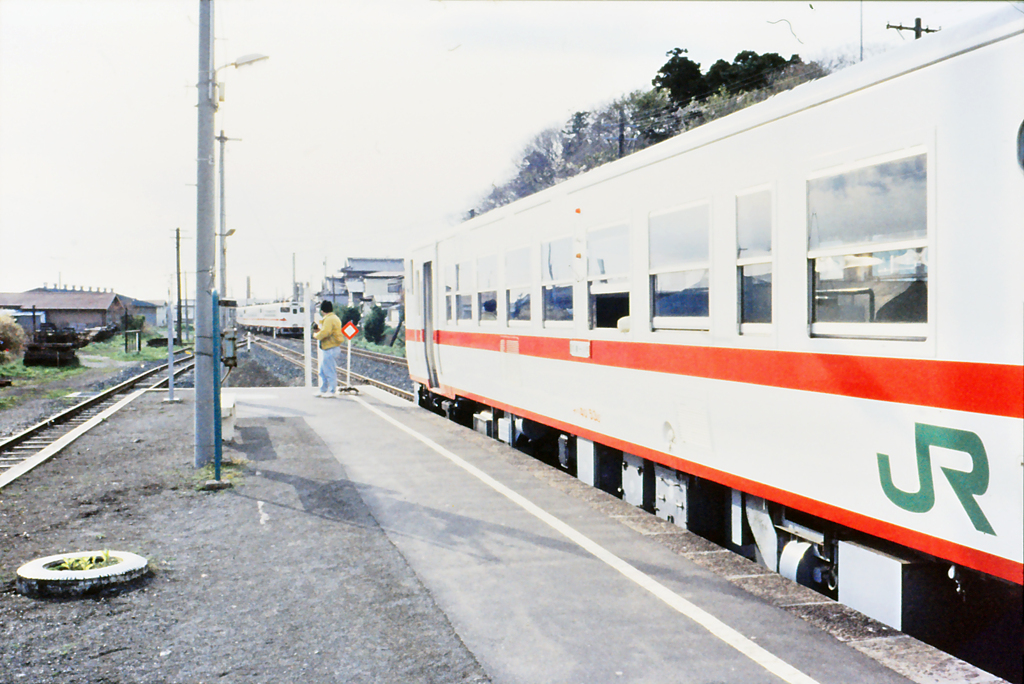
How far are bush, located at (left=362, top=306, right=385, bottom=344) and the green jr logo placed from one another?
5044cm

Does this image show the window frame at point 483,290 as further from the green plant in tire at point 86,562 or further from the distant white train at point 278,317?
the distant white train at point 278,317

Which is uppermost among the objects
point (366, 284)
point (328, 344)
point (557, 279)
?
point (366, 284)

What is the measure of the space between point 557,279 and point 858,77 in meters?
4.36

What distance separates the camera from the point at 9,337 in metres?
8.92

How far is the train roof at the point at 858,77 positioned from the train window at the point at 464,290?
197 inches

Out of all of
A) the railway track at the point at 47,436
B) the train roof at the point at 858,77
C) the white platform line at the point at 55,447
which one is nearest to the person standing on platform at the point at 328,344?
the white platform line at the point at 55,447

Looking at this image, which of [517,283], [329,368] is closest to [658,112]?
[329,368]

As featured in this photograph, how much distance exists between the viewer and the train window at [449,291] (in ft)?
41.5

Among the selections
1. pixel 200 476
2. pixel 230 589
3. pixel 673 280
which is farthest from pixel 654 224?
pixel 200 476

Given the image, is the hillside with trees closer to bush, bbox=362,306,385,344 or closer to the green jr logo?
bush, bbox=362,306,385,344

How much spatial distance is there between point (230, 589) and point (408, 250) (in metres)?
10.9

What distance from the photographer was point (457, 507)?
7.59m

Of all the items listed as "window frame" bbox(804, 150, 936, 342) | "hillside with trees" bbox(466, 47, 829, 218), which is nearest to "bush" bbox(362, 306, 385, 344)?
"hillside with trees" bbox(466, 47, 829, 218)

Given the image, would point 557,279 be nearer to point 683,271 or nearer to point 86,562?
point 683,271
